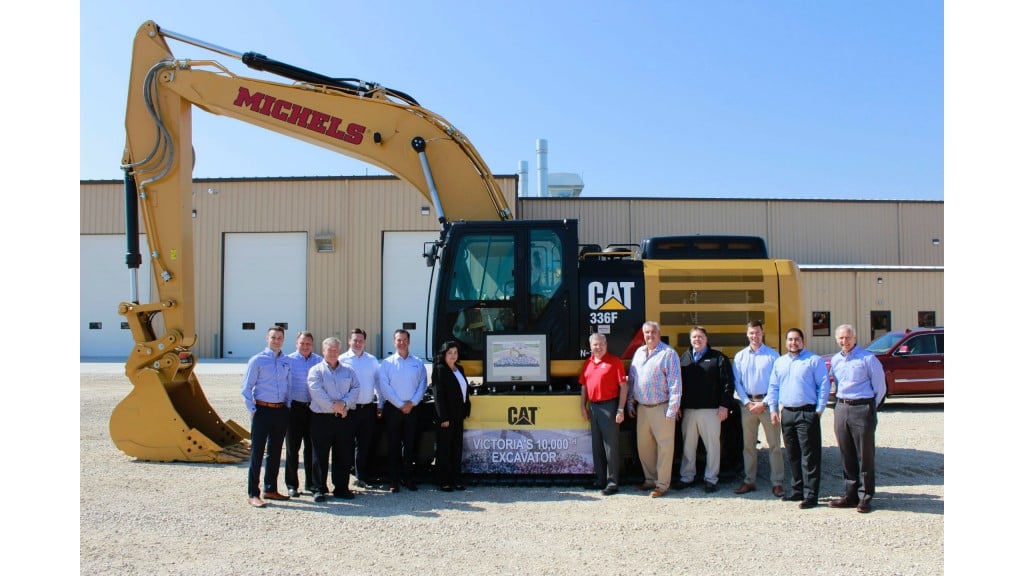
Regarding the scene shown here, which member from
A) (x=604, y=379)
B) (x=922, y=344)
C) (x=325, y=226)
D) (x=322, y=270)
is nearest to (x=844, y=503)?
(x=604, y=379)

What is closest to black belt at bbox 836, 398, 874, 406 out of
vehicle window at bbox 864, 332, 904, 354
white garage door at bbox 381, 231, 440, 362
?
vehicle window at bbox 864, 332, 904, 354

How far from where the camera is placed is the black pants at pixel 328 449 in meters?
6.99

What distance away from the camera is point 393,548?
550cm

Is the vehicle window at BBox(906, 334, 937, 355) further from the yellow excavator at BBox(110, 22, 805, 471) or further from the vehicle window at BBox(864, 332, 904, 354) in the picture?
the yellow excavator at BBox(110, 22, 805, 471)

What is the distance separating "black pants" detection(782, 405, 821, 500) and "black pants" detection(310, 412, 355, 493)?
4.30 meters

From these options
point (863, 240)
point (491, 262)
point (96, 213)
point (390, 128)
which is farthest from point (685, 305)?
point (96, 213)

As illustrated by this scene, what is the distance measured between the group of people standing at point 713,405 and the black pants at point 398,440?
5.99 ft

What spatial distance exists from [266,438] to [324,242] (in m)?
19.1

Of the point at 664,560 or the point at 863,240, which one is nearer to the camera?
the point at 664,560

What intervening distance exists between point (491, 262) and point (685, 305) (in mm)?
2266

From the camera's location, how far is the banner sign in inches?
297

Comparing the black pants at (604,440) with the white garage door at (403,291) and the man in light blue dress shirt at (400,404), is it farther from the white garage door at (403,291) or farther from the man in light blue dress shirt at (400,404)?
the white garage door at (403,291)

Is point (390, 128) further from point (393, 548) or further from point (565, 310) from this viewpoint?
point (393, 548)

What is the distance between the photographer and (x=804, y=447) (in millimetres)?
6797
